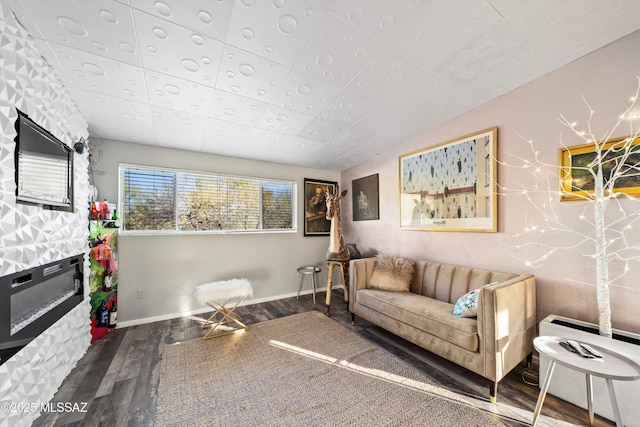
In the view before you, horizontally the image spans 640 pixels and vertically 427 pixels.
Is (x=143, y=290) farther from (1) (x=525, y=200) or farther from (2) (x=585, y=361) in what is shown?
(1) (x=525, y=200)

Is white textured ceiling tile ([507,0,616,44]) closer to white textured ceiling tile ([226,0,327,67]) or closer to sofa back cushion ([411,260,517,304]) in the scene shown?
white textured ceiling tile ([226,0,327,67])

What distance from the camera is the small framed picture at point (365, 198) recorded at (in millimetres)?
3805

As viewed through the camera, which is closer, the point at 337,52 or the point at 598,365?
the point at 598,365

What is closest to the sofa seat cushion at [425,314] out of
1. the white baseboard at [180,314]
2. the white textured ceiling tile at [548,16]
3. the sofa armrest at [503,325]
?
the sofa armrest at [503,325]

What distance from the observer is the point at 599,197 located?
155 centimetres

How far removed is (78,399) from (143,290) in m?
1.42

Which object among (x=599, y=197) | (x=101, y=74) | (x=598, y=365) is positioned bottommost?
(x=598, y=365)

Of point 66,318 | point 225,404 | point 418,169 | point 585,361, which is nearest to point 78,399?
point 66,318

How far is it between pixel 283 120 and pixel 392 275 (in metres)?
2.32

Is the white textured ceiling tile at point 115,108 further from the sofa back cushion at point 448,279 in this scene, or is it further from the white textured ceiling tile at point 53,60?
the sofa back cushion at point 448,279

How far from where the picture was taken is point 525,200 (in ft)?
6.95

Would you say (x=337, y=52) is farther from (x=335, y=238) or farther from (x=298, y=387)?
(x=298, y=387)

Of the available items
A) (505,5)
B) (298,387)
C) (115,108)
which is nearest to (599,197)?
(505,5)

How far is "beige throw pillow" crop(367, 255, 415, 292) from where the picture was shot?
2.74m
